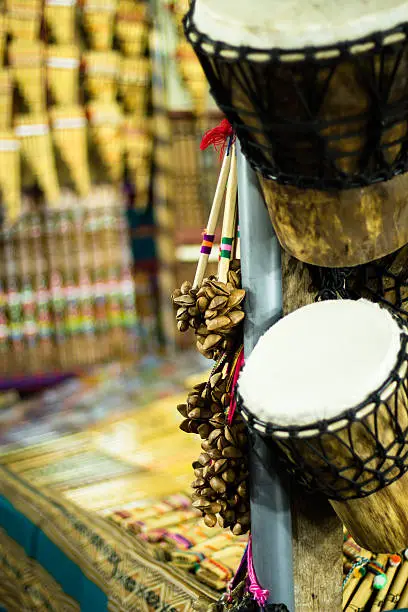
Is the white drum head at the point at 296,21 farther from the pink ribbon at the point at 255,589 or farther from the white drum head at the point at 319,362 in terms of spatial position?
the pink ribbon at the point at 255,589

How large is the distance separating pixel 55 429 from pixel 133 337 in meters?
1.61

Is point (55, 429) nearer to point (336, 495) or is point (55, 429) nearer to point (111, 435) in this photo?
point (111, 435)

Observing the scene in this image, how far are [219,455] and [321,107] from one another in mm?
508

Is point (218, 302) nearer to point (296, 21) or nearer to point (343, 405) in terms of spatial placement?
point (343, 405)

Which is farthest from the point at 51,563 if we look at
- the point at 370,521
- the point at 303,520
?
the point at 370,521

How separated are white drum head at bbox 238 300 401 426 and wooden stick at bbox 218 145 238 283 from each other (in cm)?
16

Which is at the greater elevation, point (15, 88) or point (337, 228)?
point (15, 88)

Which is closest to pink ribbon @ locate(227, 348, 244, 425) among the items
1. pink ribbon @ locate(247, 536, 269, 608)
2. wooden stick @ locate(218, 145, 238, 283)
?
wooden stick @ locate(218, 145, 238, 283)

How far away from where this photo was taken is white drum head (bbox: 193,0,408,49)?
77 centimetres

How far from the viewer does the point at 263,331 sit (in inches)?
42.6

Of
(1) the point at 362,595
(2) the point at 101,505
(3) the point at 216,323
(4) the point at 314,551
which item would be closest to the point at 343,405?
(3) the point at 216,323

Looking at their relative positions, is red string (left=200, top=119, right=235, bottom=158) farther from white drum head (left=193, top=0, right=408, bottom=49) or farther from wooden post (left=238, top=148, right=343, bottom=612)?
white drum head (left=193, top=0, right=408, bottom=49)

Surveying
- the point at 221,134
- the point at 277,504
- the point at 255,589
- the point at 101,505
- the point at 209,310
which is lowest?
the point at 101,505

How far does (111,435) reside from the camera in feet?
9.82
